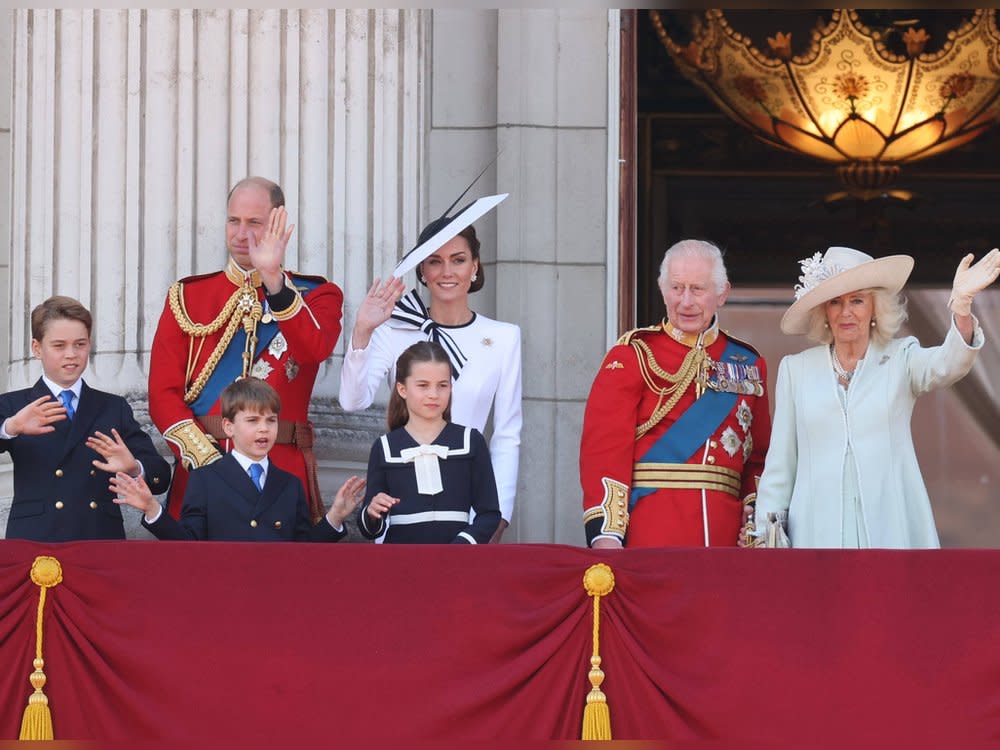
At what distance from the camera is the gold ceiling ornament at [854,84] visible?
401 inches

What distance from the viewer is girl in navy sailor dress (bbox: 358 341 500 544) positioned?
22.2 ft

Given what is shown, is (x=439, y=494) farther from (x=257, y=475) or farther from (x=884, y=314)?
(x=884, y=314)

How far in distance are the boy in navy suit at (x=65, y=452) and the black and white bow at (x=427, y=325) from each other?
3.01 feet

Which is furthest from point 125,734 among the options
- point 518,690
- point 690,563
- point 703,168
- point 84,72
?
point 703,168

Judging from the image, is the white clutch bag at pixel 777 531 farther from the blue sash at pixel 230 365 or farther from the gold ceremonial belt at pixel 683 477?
the blue sash at pixel 230 365

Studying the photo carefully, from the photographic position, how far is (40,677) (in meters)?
6.25

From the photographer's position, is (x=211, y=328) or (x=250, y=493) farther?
(x=211, y=328)

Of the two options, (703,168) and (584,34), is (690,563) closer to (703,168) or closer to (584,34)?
(584,34)

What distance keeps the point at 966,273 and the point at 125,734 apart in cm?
256

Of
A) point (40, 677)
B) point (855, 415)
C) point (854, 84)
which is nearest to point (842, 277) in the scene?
point (855, 415)

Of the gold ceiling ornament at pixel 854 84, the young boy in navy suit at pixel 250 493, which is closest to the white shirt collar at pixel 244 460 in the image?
the young boy in navy suit at pixel 250 493

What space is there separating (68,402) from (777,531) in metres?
2.11

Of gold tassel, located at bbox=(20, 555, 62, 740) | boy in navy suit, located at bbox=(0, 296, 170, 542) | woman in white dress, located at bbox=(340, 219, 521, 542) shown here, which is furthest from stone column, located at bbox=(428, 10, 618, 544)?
gold tassel, located at bbox=(20, 555, 62, 740)

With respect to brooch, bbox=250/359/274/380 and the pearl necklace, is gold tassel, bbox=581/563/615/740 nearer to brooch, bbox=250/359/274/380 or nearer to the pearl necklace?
the pearl necklace
